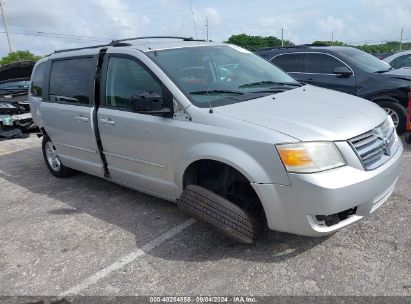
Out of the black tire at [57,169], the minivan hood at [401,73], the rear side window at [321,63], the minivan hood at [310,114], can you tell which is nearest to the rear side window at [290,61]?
the rear side window at [321,63]

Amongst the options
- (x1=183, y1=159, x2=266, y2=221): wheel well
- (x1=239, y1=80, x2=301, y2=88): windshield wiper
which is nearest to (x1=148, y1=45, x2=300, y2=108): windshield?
(x1=239, y1=80, x2=301, y2=88): windshield wiper

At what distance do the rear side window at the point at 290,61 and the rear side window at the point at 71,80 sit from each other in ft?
15.4

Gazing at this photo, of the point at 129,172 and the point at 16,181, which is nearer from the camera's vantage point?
the point at 129,172

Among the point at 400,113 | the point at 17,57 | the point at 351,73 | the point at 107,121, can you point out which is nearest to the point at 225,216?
the point at 107,121

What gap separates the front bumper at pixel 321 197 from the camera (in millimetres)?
2830

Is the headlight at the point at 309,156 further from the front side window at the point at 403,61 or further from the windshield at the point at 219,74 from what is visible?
the front side window at the point at 403,61

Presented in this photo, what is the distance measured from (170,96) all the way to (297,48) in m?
5.41

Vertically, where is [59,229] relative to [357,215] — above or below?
below

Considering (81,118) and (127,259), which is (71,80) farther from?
(127,259)

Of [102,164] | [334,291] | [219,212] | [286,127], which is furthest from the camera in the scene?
[102,164]

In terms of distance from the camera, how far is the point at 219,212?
3209 mm

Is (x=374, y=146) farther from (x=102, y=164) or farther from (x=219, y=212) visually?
(x=102, y=164)

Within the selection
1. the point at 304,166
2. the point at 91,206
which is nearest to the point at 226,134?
the point at 304,166

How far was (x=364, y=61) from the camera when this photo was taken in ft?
→ 25.0
